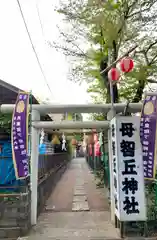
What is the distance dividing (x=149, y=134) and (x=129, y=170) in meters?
1.04

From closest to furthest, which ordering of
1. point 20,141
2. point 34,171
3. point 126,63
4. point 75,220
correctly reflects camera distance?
point 126,63, point 20,141, point 34,171, point 75,220

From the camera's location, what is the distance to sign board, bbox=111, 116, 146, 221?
614cm

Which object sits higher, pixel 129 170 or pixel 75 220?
pixel 129 170

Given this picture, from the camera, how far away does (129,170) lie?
20.5 ft

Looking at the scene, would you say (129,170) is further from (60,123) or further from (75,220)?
(75,220)

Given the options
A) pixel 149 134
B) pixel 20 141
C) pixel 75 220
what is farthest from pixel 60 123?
pixel 75 220

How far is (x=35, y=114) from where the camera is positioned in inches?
304

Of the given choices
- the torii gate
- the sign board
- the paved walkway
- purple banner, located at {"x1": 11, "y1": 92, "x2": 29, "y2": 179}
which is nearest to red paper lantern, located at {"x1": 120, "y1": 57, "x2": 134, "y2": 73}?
the sign board

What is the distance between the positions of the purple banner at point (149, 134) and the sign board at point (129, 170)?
17 centimetres

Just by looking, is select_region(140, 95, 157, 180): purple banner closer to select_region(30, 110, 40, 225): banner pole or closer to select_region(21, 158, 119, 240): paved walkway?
select_region(21, 158, 119, 240): paved walkway

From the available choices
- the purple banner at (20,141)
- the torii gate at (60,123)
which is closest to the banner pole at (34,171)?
the torii gate at (60,123)

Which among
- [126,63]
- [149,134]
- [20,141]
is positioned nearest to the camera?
[126,63]

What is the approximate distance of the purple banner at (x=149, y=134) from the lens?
6188 millimetres

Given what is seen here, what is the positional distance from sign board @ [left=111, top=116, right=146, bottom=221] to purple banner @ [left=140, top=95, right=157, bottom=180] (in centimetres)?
17
